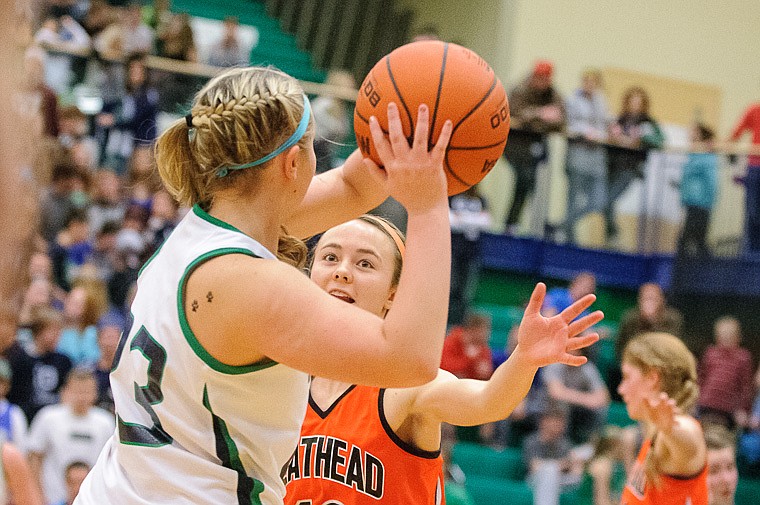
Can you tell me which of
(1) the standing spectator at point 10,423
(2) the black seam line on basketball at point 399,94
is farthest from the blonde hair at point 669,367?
(1) the standing spectator at point 10,423

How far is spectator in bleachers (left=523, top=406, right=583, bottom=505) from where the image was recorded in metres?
8.80

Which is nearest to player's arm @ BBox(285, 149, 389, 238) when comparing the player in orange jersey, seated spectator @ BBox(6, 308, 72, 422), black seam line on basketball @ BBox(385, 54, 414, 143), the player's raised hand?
black seam line on basketball @ BBox(385, 54, 414, 143)

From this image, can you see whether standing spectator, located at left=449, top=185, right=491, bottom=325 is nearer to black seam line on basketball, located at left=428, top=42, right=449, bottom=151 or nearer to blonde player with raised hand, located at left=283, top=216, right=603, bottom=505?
blonde player with raised hand, located at left=283, top=216, right=603, bottom=505

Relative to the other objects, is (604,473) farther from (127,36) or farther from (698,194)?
(127,36)

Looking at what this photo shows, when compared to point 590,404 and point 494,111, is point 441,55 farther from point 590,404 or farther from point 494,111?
point 590,404

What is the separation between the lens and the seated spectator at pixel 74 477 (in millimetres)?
6926

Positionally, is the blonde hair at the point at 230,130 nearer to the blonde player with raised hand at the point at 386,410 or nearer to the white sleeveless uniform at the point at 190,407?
the white sleeveless uniform at the point at 190,407

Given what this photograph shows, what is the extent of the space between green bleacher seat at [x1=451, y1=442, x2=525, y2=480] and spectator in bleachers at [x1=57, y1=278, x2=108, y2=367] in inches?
125

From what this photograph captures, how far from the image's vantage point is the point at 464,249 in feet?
35.3

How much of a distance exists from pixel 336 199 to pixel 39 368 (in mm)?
5322

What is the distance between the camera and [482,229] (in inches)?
444

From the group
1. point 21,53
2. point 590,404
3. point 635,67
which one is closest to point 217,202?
point 21,53

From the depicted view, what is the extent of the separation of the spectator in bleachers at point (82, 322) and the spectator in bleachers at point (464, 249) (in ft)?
11.5

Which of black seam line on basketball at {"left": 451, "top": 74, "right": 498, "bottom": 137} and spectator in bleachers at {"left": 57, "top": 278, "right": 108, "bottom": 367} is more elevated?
black seam line on basketball at {"left": 451, "top": 74, "right": 498, "bottom": 137}
